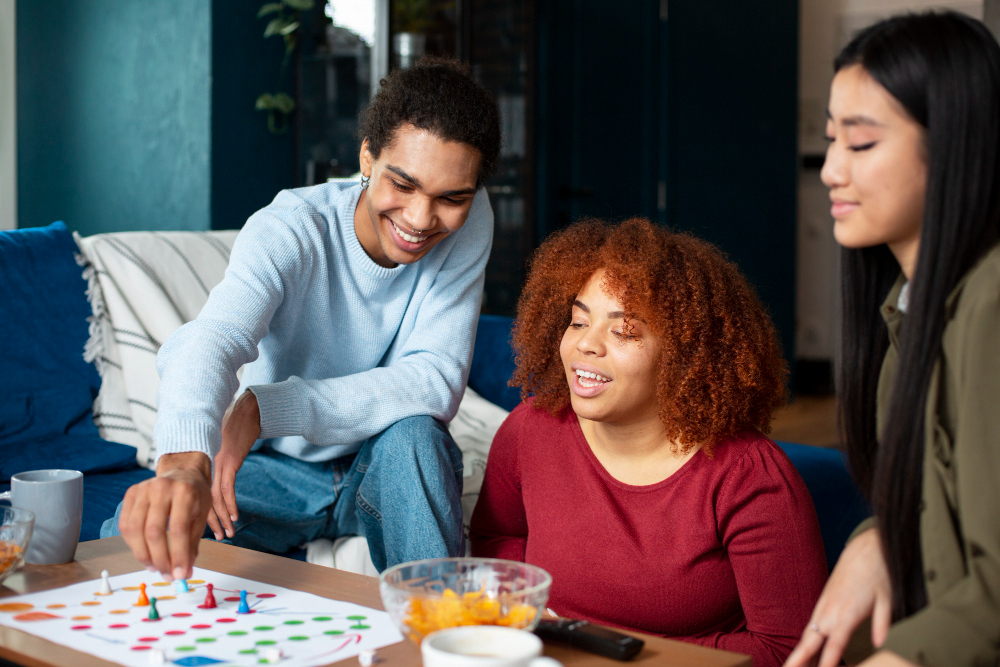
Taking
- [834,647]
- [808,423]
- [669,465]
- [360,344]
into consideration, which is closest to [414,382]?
[360,344]

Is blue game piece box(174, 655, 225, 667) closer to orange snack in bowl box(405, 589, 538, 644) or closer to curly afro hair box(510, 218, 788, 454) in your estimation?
orange snack in bowl box(405, 589, 538, 644)

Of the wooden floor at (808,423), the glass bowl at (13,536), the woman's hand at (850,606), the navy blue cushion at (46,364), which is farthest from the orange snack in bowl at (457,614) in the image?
the wooden floor at (808,423)

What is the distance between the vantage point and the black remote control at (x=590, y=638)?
36.9 inches

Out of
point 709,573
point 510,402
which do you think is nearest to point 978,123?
point 709,573

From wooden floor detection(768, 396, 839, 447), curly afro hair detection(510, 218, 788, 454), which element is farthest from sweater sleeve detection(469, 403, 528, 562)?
wooden floor detection(768, 396, 839, 447)

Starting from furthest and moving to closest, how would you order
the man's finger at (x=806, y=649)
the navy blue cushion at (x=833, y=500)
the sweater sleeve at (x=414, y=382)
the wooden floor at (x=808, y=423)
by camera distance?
the wooden floor at (x=808, y=423) < the navy blue cushion at (x=833, y=500) < the sweater sleeve at (x=414, y=382) < the man's finger at (x=806, y=649)

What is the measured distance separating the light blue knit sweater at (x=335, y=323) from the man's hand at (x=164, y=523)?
0.31 meters

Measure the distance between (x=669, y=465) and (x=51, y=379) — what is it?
1.41m

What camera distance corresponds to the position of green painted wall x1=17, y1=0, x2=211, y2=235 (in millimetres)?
3201

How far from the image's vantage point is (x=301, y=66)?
3.42 metres

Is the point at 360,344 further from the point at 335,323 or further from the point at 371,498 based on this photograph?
the point at 371,498

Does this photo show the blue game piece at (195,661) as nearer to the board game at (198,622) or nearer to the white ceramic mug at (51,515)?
the board game at (198,622)

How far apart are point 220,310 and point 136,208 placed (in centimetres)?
212

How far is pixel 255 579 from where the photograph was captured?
117 cm
